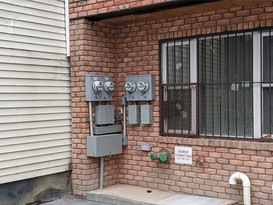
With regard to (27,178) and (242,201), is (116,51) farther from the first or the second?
(242,201)

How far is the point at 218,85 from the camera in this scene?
6027 mm

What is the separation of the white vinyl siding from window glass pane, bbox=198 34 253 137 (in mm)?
2259

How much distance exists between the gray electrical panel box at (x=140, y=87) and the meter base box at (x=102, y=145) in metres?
0.72

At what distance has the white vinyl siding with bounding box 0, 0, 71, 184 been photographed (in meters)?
5.83

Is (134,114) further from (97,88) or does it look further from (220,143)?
(220,143)

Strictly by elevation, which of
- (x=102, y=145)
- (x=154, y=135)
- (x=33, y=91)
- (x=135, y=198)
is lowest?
(x=135, y=198)

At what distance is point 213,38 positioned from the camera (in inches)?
239

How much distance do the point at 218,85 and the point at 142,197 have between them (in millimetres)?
2026

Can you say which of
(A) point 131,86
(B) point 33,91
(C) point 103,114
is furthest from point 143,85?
(B) point 33,91

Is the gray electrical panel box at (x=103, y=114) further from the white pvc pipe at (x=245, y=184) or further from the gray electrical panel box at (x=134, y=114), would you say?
the white pvc pipe at (x=245, y=184)

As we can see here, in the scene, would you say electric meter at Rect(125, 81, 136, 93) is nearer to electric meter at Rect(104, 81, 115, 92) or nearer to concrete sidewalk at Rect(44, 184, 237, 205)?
electric meter at Rect(104, 81, 115, 92)

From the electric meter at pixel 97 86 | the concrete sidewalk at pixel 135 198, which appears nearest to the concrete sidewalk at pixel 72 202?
the concrete sidewalk at pixel 135 198

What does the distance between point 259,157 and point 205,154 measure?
82 centimetres

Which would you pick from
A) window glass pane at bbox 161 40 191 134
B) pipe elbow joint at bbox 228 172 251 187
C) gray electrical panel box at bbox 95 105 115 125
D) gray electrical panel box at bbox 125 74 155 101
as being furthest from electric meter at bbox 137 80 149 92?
pipe elbow joint at bbox 228 172 251 187
